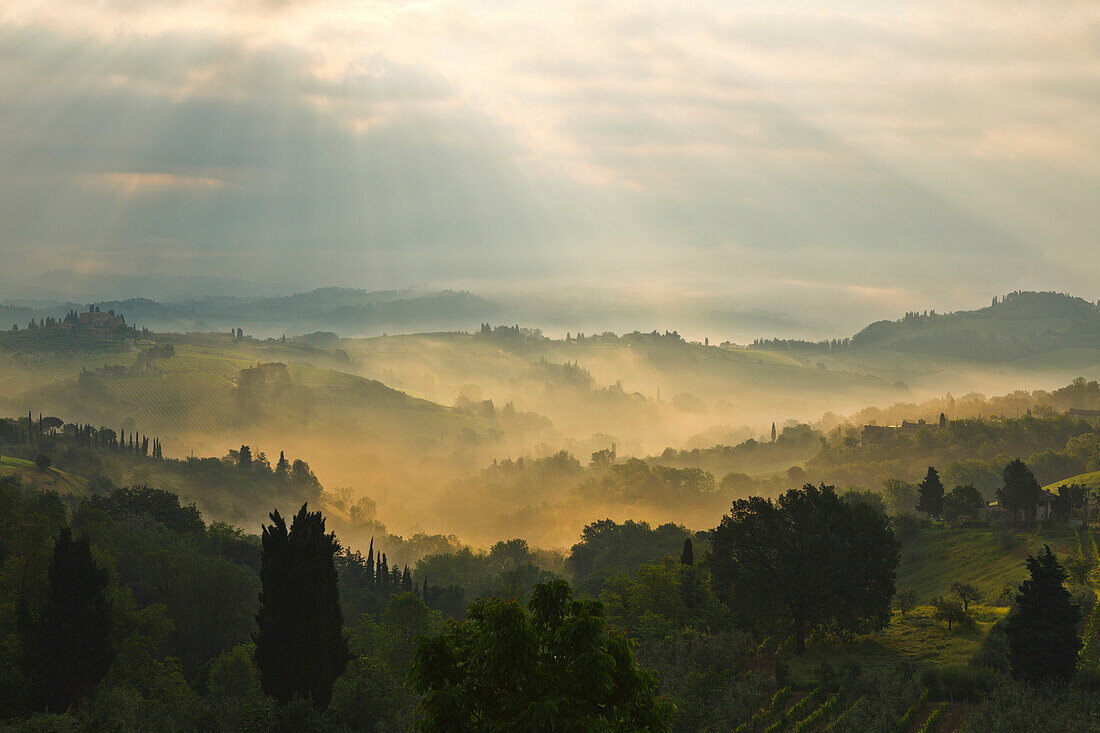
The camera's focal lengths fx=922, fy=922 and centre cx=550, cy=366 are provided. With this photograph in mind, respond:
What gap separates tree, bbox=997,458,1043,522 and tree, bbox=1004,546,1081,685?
7391 cm

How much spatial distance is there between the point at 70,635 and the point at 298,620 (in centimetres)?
1607

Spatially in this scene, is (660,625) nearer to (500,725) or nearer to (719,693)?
(719,693)

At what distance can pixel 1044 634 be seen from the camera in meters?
60.7

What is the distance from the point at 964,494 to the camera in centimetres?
15288

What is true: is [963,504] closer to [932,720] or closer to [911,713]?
[911,713]

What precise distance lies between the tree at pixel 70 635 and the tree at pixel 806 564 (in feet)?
175

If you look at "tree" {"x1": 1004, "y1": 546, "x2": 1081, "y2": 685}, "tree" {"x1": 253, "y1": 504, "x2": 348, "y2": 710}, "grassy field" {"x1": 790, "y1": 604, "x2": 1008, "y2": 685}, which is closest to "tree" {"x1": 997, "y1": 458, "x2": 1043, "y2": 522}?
"grassy field" {"x1": 790, "y1": 604, "x2": 1008, "y2": 685}

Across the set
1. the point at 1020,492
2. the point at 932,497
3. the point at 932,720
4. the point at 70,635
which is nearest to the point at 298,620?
the point at 70,635

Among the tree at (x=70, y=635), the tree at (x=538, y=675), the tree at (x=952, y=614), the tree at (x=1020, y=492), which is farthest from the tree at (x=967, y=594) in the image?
the tree at (x=70, y=635)

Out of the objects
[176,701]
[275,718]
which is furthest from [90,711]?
[275,718]

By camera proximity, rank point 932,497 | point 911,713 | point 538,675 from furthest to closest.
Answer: point 932,497
point 911,713
point 538,675

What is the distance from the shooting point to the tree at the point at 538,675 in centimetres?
2605

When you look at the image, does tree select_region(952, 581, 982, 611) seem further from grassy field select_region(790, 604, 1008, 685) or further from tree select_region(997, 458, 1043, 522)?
tree select_region(997, 458, 1043, 522)

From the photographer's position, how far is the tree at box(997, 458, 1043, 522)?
131 meters
